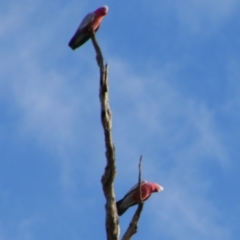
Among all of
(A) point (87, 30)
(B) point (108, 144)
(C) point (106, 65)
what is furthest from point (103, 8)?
(B) point (108, 144)

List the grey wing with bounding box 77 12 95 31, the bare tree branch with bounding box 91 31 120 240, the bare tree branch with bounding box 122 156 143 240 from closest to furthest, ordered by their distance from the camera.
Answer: the bare tree branch with bounding box 91 31 120 240
the bare tree branch with bounding box 122 156 143 240
the grey wing with bounding box 77 12 95 31

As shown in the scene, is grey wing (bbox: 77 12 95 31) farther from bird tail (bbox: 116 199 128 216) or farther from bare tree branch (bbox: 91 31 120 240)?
bird tail (bbox: 116 199 128 216)

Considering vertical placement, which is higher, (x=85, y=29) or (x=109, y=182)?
(x=85, y=29)

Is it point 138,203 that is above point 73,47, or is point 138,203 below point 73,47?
below

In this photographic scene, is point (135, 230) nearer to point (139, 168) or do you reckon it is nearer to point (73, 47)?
point (139, 168)

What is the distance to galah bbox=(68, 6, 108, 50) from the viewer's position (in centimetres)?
1446

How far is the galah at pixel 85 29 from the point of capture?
14.5 meters

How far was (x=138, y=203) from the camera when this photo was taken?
43.5 feet

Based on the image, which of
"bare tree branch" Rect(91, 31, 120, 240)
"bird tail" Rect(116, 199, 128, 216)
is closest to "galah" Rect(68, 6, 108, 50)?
"bare tree branch" Rect(91, 31, 120, 240)

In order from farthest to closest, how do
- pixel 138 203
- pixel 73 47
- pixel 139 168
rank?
pixel 73 47, pixel 138 203, pixel 139 168

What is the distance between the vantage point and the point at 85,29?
47.5 ft

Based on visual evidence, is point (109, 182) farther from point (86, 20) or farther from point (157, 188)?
point (86, 20)

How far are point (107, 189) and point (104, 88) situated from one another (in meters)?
1.30

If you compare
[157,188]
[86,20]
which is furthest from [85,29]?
[157,188]
